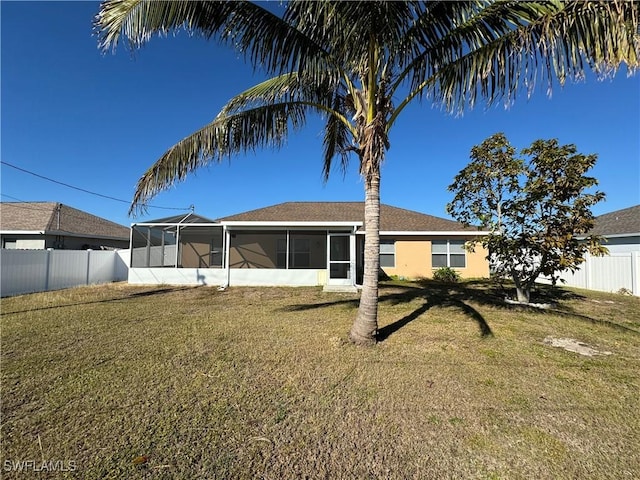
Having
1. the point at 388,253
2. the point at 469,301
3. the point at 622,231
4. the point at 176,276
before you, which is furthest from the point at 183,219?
the point at 622,231

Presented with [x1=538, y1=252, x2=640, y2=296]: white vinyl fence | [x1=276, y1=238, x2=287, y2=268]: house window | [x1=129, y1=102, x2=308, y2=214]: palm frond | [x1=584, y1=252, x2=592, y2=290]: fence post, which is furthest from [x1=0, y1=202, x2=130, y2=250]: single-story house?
[x1=584, y1=252, x2=592, y2=290]: fence post

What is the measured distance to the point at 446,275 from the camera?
1602 centimetres

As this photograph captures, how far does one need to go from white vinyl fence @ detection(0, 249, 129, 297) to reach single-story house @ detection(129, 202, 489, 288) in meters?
1.10

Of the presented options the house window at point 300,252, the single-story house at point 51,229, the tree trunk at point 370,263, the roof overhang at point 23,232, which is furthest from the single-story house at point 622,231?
the roof overhang at point 23,232

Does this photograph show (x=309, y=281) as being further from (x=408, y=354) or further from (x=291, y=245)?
(x=408, y=354)

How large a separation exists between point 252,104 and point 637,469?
7119 millimetres

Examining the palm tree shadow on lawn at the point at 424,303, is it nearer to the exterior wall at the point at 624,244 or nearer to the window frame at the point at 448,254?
the window frame at the point at 448,254

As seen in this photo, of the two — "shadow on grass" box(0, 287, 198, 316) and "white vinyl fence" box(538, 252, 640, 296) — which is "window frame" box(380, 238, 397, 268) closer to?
"white vinyl fence" box(538, 252, 640, 296)

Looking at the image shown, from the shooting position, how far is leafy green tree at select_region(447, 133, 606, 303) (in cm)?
818

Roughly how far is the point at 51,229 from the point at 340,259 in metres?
16.5

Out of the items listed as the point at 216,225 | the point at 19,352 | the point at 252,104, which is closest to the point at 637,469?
the point at 252,104

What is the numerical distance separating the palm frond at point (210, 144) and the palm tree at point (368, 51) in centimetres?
2

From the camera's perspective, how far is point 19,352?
506cm

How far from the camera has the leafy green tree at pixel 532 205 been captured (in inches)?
322
